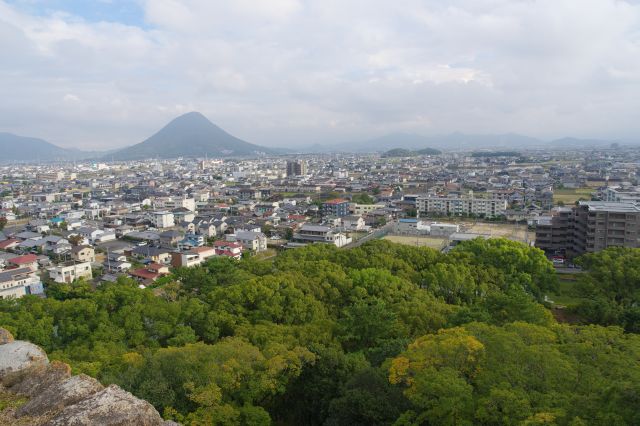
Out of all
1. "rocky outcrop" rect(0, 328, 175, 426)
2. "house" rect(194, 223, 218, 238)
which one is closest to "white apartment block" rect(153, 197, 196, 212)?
"house" rect(194, 223, 218, 238)

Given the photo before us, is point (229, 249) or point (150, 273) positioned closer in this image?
point (150, 273)

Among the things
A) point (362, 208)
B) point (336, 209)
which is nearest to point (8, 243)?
point (336, 209)

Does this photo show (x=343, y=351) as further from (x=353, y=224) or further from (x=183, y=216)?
(x=183, y=216)

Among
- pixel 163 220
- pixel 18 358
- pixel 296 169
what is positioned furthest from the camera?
pixel 296 169

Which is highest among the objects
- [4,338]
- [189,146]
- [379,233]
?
[189,146]

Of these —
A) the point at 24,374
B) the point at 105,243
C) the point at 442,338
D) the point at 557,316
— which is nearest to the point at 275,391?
the point at 442,338

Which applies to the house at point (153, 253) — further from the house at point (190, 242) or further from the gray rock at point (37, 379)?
the gray rock at point (37, 379)
